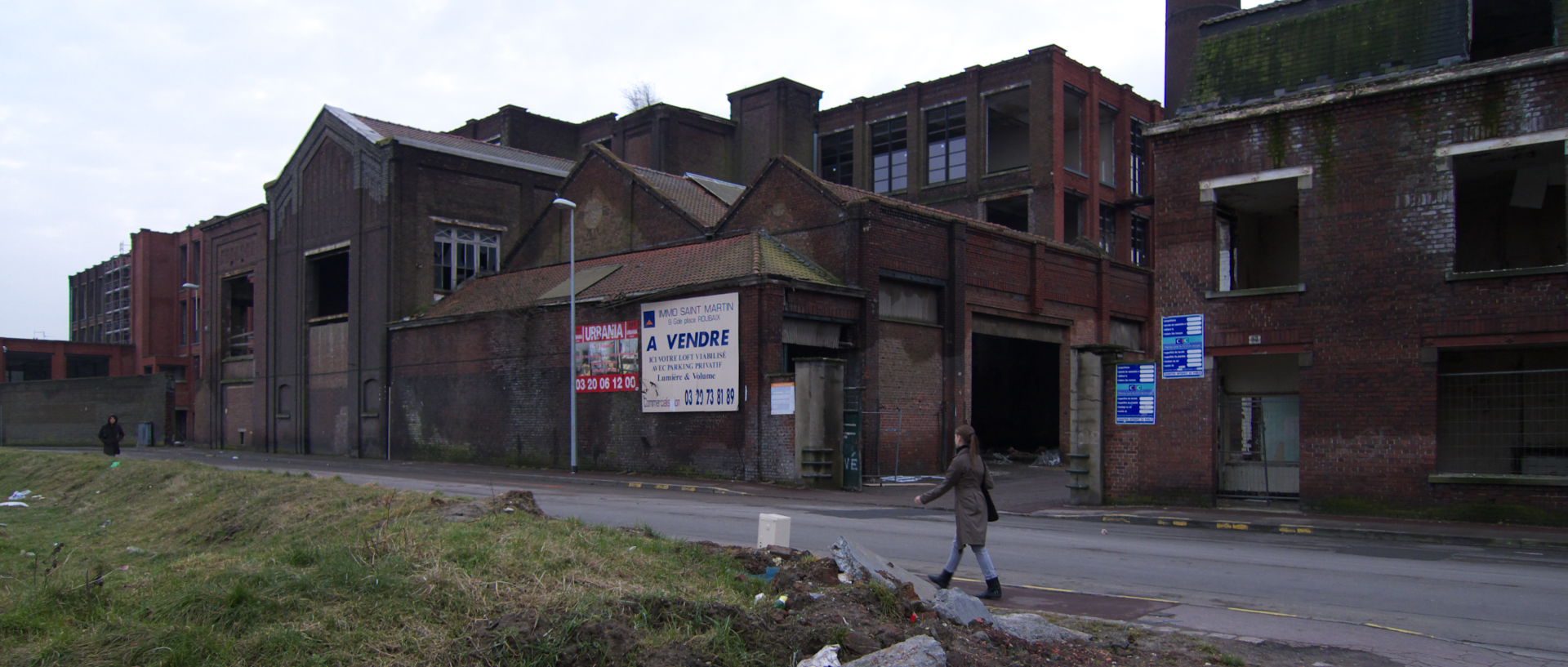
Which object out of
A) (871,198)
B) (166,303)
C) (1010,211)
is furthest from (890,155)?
(166,303)

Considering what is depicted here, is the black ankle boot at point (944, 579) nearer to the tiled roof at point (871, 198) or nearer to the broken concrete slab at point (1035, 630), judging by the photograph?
the broken concrete slab at point (1035, 630)

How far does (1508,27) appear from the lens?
61.0 feet

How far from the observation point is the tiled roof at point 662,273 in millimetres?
26297

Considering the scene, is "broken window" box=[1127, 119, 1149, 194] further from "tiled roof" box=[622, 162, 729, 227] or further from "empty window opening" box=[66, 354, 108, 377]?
"empty window opening" box=[66, 354, 108, 377]

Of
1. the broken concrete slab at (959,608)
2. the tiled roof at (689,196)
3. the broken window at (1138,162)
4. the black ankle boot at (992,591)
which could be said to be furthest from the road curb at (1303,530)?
the broken window at (1138,162)

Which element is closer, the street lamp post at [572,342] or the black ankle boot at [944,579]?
the black ankle boot at [944,579]

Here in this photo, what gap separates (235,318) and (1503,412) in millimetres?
51224

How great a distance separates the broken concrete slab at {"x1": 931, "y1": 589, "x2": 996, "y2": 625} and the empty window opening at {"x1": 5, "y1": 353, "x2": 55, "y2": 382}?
78.1 metres

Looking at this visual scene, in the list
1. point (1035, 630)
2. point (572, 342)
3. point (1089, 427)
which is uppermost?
point (572, 342)

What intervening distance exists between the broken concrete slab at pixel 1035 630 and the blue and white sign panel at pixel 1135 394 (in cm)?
1236

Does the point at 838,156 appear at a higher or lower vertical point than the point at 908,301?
higher

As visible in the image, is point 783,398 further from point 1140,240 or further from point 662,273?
point 1140,240

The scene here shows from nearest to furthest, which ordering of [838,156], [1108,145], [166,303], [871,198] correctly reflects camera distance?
1. [871,198]
2. [1108,145]
3. [838,156]
4. [166,303]

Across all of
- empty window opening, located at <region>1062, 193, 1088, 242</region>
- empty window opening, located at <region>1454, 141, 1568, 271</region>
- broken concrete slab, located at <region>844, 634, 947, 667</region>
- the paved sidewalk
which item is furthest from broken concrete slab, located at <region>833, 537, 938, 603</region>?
empty window opening, located at <region>1062, 193, 1088, 242</region>
